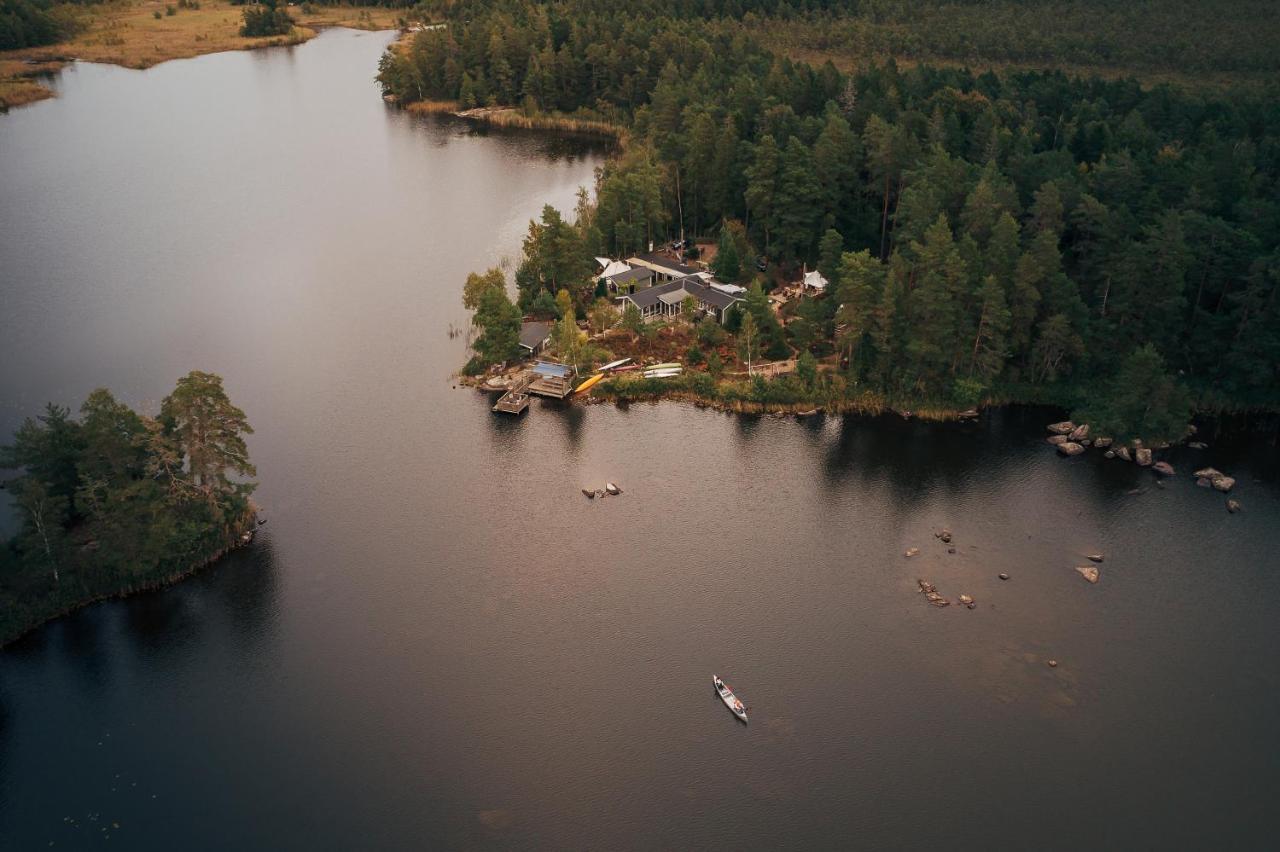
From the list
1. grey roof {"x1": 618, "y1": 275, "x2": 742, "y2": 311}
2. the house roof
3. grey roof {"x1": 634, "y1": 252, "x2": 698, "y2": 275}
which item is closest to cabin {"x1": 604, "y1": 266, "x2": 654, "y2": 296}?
grey roof {"x1": 634, "y1": 252, "x2": 698, "y2": 275}

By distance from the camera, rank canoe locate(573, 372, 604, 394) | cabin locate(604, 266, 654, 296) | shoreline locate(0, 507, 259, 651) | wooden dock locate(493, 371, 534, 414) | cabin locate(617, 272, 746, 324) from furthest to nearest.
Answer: cabin locate(604, 266, 654, 296) < cabin locate(617, 272, 746, 324) < canoe locate(573, 372, 604, 394) < wooden dock locate(493, 371, 534, 414) < shoreline locate(0, 507, 259, 651)

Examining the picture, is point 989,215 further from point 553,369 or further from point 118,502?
point 118,502

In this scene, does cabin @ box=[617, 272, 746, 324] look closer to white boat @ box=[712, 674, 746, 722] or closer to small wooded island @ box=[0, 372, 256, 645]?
small wooded island @ box=[0, 372, 256, 645]

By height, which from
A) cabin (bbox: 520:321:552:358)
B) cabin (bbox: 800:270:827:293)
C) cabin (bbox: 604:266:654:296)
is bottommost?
cabin (bbox: 520:321:552:358)

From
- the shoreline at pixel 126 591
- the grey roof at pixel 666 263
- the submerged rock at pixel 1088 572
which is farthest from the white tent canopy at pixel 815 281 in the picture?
the shoreline at pixel 126 591

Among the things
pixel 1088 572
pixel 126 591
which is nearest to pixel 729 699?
pixel 1088 572
